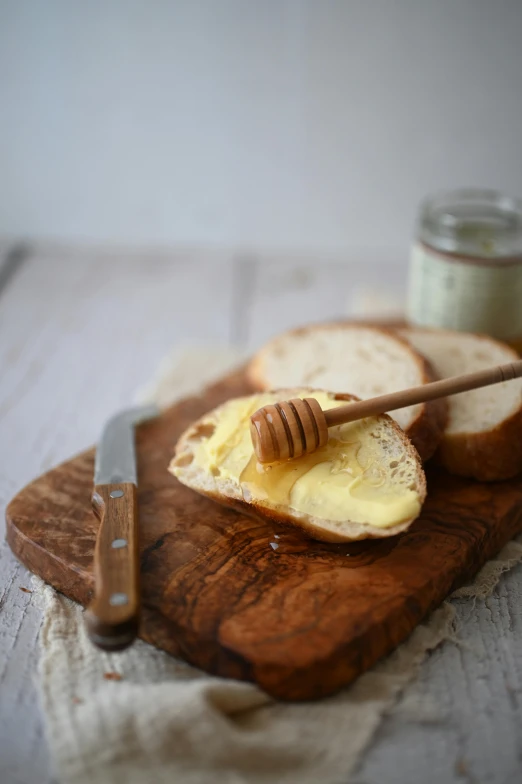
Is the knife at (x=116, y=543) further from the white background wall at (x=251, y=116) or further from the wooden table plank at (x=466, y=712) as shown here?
the white background wall at (x=251, y=116)

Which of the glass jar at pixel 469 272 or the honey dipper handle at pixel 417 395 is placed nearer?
the honey dipper handle at pixel 417 395

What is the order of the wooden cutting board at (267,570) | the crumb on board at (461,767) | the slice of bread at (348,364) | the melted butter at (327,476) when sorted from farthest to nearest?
the slice of bread at (348,364) < the melted butter at (327,476) < the wooden cutting board at (267,570) < the crumb on board at (461,767)

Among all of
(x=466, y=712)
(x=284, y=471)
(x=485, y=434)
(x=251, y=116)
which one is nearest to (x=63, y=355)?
(x=251, y=116)

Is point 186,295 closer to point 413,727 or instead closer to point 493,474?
point 493,474

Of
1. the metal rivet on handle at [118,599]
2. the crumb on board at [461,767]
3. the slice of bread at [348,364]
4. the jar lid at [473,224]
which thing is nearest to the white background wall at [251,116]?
the jar lid at [473,224]

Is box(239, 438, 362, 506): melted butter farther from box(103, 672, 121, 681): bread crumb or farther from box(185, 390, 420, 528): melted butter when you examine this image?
box(103, 672, 121, 681): bread crumb
